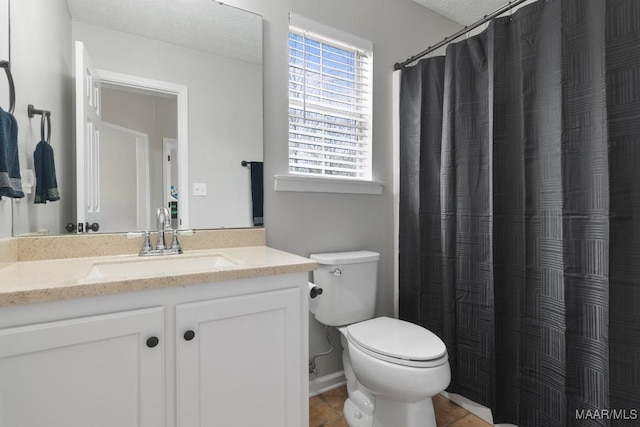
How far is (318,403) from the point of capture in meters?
1.69

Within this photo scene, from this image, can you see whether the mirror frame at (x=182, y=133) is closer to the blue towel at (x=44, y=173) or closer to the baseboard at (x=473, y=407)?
the blue towel at (x=44, y=173)

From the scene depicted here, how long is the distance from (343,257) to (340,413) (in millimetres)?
808

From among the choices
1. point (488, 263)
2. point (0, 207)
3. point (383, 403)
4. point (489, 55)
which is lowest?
point (383, 403)

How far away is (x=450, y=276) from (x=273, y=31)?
161 centimetres

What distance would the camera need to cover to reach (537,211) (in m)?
1.30

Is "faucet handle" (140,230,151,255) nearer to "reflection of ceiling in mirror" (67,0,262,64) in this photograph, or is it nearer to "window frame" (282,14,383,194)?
"window frame" (282,14,383,194)

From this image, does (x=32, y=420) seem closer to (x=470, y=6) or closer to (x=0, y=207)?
(x=0, y=207)

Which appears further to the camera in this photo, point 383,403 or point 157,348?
point 383,403

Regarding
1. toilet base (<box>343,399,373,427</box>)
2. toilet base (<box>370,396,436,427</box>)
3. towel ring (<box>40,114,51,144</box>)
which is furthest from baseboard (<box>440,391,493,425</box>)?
towel ring (<box>40,114,51,144</box>)

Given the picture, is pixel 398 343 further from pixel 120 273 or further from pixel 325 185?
pixel 120 273

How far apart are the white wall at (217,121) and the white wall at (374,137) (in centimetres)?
10

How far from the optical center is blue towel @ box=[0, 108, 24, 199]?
0.88 m

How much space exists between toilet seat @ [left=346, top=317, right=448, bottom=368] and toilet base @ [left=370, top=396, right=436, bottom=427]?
23 cm

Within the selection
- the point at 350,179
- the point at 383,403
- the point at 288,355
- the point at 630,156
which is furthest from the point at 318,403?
the point at 630,156
